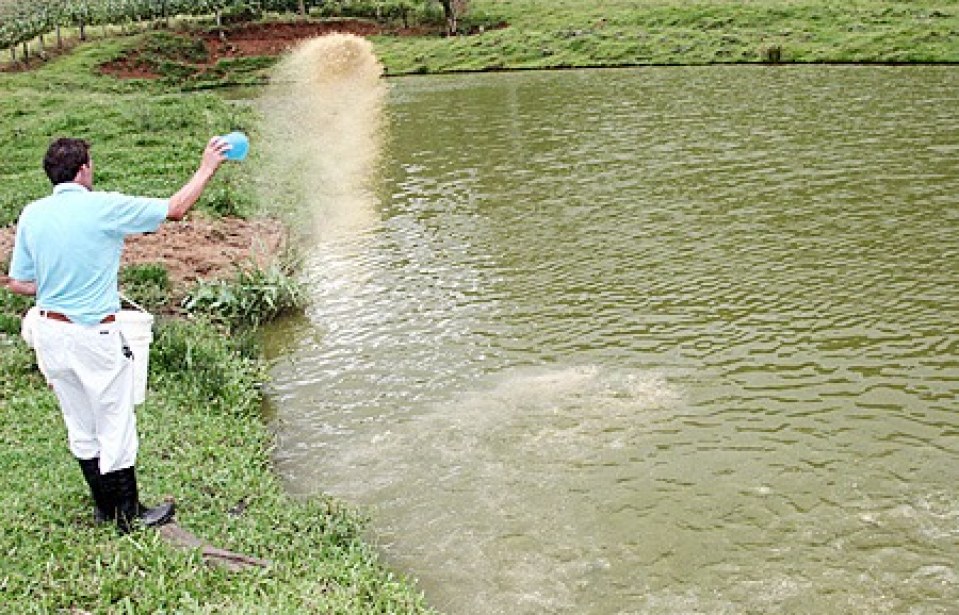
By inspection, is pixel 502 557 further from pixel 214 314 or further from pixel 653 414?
pixel 214 314

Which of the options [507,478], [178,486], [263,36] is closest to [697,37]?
[263,36]

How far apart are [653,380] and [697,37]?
109 ft

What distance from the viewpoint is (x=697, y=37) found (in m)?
39.9

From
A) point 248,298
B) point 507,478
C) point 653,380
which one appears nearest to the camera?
point 507,478

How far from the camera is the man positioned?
5793mm

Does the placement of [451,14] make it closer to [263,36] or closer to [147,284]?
[263,36]

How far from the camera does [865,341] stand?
10172mm

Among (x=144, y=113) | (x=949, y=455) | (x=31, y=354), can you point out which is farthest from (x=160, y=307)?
(x=144, y=113)

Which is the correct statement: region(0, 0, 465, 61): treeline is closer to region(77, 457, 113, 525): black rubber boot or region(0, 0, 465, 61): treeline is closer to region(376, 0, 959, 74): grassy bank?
region(376, 0, 959, 74): grassy bank

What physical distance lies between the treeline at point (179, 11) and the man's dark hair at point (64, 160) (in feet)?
167

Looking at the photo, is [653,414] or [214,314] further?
[214,314]

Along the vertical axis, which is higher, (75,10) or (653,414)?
(75,10)

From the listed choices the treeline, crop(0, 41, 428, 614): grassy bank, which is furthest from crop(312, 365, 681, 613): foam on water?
the treeline

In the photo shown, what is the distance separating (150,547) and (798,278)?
879cm
